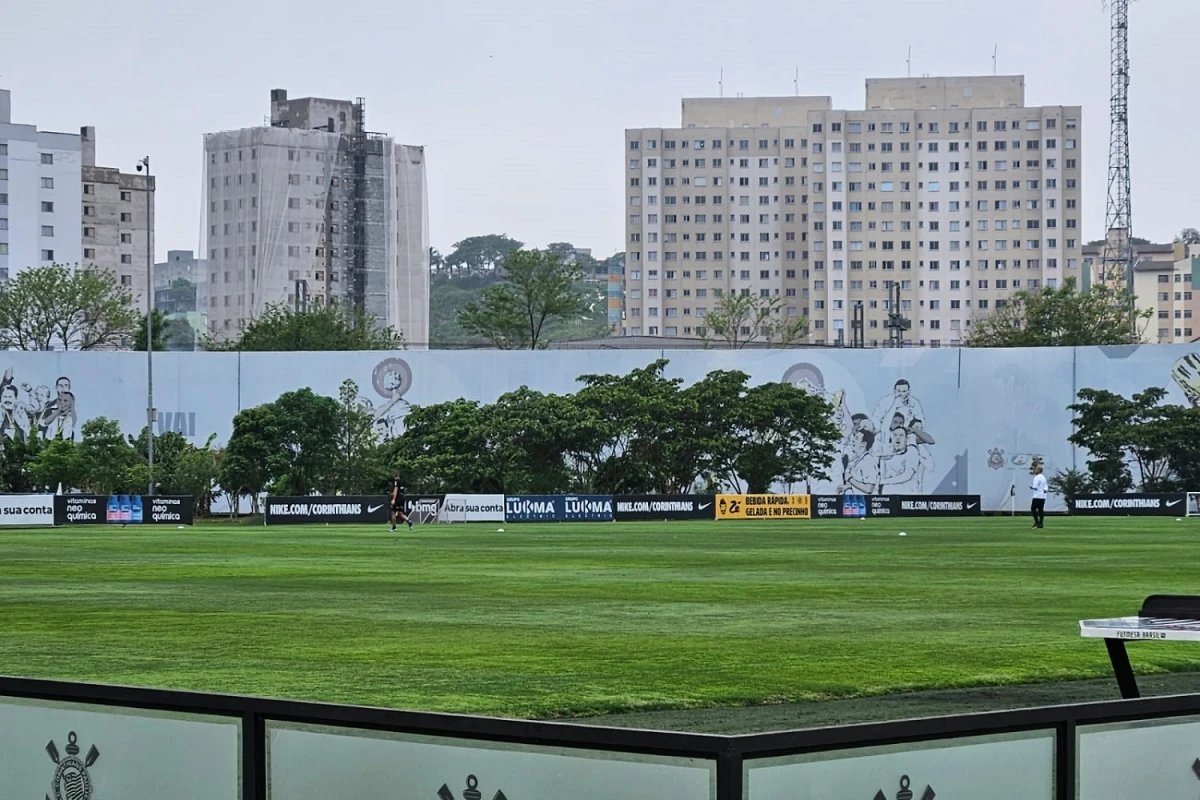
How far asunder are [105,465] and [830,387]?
41.4 m

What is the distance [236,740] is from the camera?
6016mm

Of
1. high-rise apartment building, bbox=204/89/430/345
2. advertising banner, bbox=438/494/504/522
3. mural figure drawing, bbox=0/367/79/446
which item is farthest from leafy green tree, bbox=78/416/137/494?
high-rise apartment building, bbox=204/89/430/345

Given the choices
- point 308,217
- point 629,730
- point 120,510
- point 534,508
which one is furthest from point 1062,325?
point 629,730

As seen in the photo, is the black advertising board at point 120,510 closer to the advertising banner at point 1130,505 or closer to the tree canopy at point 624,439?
the tree canopy at point 624,439

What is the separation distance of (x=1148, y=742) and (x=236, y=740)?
3.19 meters

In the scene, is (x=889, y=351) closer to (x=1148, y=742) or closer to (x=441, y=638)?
(x=441, y=638)

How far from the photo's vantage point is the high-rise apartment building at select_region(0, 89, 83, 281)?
182 m

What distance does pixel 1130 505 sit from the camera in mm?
80375

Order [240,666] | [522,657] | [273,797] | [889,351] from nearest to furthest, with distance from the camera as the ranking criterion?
1. [273,797]
2. [240,666]
3. [522,657]
4. [889,351]

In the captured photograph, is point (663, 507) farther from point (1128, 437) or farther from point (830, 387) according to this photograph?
point (1128, 437)

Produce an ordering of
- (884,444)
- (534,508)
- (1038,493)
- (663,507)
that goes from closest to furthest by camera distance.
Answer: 1. (1038,493)
2. (534,508)
3. (663,507)
4. (884,444)

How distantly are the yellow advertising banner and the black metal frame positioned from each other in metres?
71.5

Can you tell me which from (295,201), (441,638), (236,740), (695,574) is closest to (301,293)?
(295,201)

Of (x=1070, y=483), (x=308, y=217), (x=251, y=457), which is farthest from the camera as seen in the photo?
(x=308, y=217)
